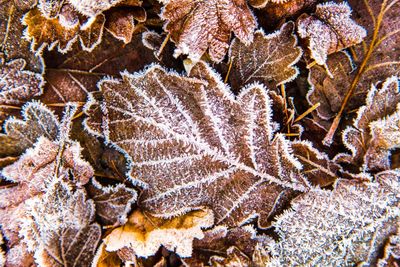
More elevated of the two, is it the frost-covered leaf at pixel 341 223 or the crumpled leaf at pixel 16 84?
the crumpled leaf at pixel 16 84

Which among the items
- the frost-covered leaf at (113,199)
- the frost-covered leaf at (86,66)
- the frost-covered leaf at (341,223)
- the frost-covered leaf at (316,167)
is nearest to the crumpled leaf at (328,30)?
the frost-covered leaf at (316,167)

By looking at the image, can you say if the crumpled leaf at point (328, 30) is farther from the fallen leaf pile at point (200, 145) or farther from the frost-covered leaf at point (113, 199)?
the frost-covered leaf at point (113, 199)

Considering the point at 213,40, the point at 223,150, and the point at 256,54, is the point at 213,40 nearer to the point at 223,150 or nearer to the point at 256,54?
the point at 256,54

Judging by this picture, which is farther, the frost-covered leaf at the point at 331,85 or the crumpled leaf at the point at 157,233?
the frost-covered leaf at the point at 331,85

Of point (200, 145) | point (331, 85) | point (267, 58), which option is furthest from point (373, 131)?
point (200, 145)

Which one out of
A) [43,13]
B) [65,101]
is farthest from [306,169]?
[43,13]

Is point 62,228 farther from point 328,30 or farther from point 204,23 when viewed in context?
point 328,30

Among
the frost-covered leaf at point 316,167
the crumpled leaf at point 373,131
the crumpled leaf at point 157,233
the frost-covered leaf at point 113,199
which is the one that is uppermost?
the crumpled leaf at point 373,131
